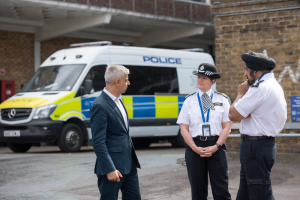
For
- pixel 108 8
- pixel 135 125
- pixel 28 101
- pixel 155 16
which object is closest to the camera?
pixel 28 101

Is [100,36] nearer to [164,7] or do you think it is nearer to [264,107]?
[164,7]

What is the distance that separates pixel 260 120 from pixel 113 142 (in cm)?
131

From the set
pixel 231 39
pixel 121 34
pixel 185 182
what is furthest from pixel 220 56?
pixel 121 34

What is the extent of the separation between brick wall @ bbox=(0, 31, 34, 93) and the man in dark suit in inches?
598

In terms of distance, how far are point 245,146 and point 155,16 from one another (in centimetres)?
1539

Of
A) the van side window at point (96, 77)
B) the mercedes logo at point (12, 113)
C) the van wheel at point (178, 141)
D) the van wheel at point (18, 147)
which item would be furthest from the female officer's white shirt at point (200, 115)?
the van wheel at point (178, 141)

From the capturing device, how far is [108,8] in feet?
58.3

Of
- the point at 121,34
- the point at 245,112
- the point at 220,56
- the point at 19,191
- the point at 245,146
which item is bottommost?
the point at 19,191

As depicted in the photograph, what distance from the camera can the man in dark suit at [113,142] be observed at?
4.08 meters

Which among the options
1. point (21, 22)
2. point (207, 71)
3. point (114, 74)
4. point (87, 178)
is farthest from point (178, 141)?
point (114, 74)

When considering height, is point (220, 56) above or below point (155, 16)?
below

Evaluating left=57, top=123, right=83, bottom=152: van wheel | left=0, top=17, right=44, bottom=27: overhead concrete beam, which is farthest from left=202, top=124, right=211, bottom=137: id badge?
left=0, top=17, right=44, bottom=27: overhead concrete beam

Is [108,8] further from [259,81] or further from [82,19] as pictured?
[259,81]

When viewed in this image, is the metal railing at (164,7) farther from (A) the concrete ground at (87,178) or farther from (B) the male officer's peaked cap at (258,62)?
(B) the male officer's peaked cap at (258,62)
